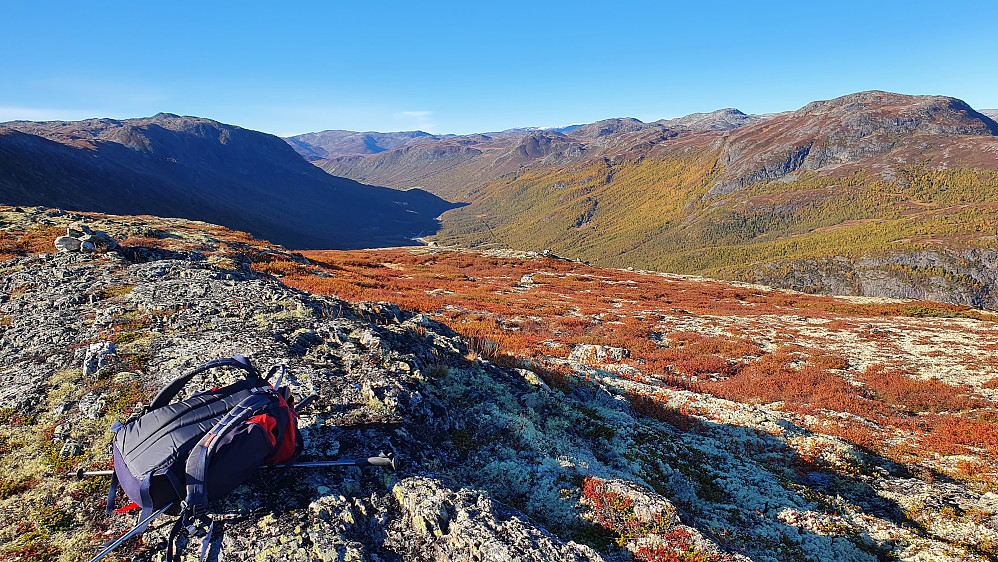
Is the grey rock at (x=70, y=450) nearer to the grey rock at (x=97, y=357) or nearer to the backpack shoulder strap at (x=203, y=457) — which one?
the grey rock at (x=97, y=357)

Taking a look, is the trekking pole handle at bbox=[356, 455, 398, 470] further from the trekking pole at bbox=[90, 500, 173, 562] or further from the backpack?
the trekking pole at bbox=[90, 500, 173, 562]

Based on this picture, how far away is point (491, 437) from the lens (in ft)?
28.5

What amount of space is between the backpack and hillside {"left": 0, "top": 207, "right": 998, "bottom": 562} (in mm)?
599

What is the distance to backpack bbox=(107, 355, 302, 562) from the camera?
452 centimetres

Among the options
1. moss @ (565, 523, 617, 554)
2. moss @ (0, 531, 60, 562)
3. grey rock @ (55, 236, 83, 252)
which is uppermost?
grey rock @ (55, 236, 83, 252)

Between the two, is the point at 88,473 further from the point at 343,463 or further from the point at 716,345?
the point at 716,345

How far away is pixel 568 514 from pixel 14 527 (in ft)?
24.0

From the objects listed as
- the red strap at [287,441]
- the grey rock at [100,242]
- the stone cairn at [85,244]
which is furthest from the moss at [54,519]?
the grey rock at [100,242]

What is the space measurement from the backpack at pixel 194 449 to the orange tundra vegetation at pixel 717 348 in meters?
9.44

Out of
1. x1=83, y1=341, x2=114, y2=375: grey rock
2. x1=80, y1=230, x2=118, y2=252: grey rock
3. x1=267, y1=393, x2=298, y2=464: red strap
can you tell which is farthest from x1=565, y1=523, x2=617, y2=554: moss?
x1=80, y1=230, x2=118, y2=252: grey rock

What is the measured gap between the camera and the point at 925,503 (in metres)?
8.70

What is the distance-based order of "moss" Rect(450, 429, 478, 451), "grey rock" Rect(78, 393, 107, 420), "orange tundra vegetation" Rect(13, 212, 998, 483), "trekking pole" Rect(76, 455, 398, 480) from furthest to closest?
"orange tundra vegetation" Rect(13, 212, 998, 483)
"moss" Rect(450, 429, 478, 451)
"grey rock" Rect(78, 393, 107, 420)
"trekking pole" Rect(76, 455, 398, 480)

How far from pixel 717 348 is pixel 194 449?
2485 centimetres

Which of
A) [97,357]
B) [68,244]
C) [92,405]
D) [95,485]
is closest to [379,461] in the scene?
[95,485]
